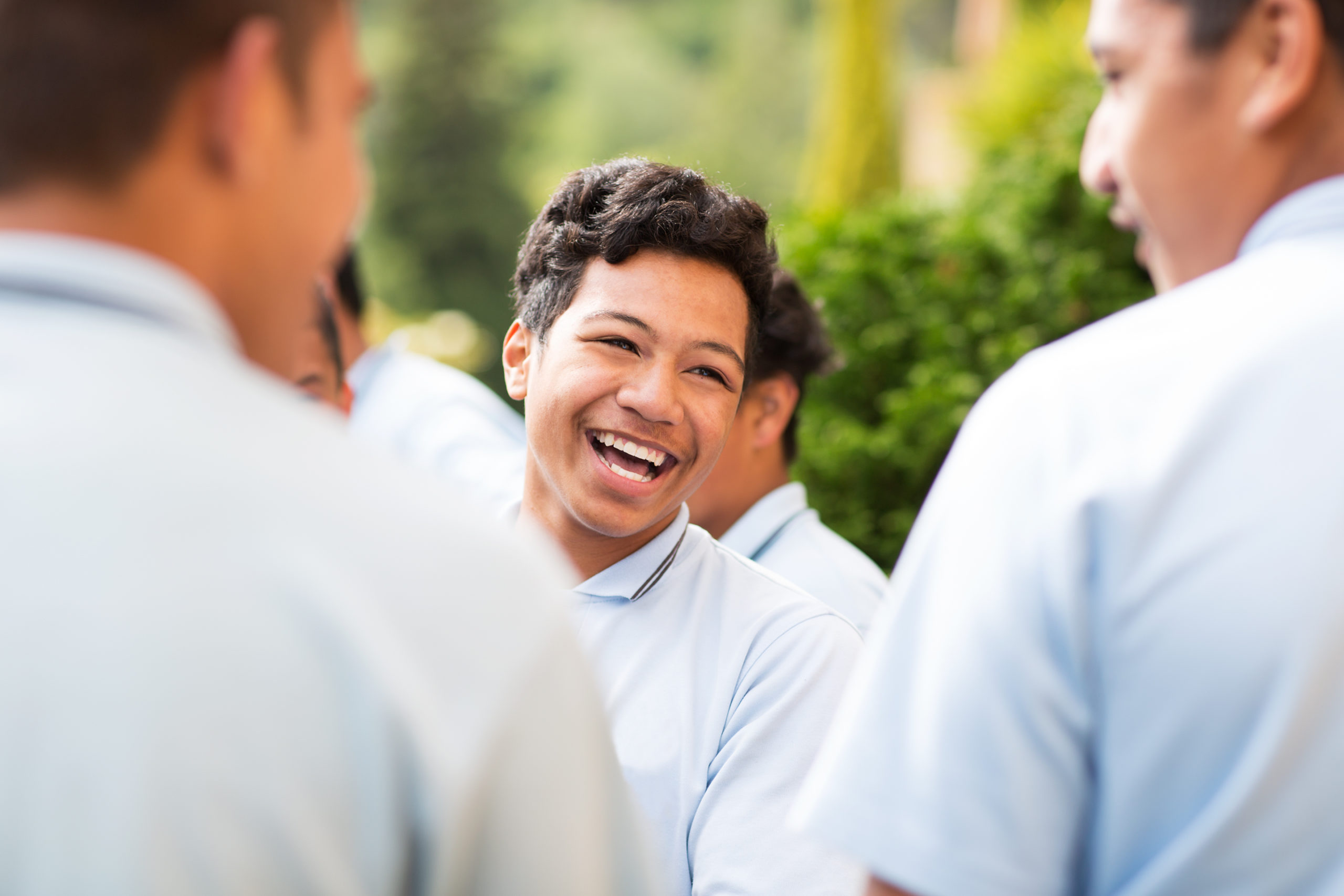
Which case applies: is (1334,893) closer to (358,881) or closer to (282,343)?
(358,881)

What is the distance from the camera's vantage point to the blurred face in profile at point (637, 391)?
221 centimetres

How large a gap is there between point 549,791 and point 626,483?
1327 millimetres

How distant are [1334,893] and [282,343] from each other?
1.05 meters

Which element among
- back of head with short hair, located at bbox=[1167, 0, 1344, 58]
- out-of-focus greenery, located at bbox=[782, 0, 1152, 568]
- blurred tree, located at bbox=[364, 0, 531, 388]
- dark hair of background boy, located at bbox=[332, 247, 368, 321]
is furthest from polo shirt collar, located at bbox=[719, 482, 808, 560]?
blurred tree, located at bbox=[364, 0, 531, 388]

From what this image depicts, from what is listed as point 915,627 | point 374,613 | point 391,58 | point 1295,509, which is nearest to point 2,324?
point 374,613

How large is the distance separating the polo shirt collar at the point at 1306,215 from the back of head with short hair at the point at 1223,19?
126mm

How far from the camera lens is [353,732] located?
808mm

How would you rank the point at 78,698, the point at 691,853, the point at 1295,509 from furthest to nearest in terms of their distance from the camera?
the point at 691,853
the point at 1295,509
the point at 78,698

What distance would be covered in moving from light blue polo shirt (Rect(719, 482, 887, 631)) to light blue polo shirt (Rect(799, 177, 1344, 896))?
1721 millimetres

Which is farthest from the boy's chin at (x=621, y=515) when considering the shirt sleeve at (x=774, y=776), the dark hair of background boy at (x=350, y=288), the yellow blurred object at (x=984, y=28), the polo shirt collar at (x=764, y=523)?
the yellow blurred object at (x=984, y=28)

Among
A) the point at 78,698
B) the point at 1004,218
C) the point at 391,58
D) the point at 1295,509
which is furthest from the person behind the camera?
the point at 391,58

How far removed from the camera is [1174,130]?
1125 mm

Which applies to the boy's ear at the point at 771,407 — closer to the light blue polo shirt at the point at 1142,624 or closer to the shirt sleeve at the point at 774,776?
the shirt sleeve at the point at 774,776

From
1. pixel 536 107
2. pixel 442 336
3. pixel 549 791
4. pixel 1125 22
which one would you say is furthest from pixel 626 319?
pixel 536 107
